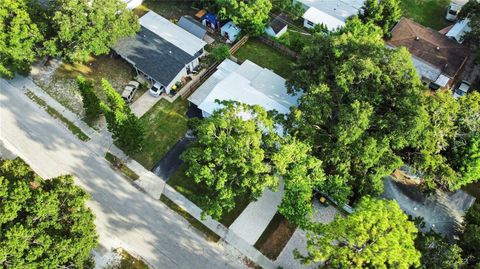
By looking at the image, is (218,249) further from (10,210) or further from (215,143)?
(10,210)

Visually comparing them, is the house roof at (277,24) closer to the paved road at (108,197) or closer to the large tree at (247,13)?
the large tree at (247,13)

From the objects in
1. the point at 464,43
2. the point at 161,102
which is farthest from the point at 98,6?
the point at 464,43

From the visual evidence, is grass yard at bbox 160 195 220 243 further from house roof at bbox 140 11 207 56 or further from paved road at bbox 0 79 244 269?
house roof at bbox 140 11 207 56

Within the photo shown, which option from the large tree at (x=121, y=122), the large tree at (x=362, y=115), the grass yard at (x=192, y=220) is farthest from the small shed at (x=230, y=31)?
the grass yard at (x=192, y=220)

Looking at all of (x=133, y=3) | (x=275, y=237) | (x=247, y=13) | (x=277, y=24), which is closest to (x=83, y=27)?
(x=133, y=3)

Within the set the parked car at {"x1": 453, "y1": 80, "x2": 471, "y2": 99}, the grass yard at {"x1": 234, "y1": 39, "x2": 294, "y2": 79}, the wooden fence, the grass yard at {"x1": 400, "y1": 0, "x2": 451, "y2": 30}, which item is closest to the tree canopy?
the parked car at {"x1": 453, "y1": 80, "x2": 471, "y2": 99}

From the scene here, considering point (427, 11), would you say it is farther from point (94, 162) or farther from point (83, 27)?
point (94, 162)
